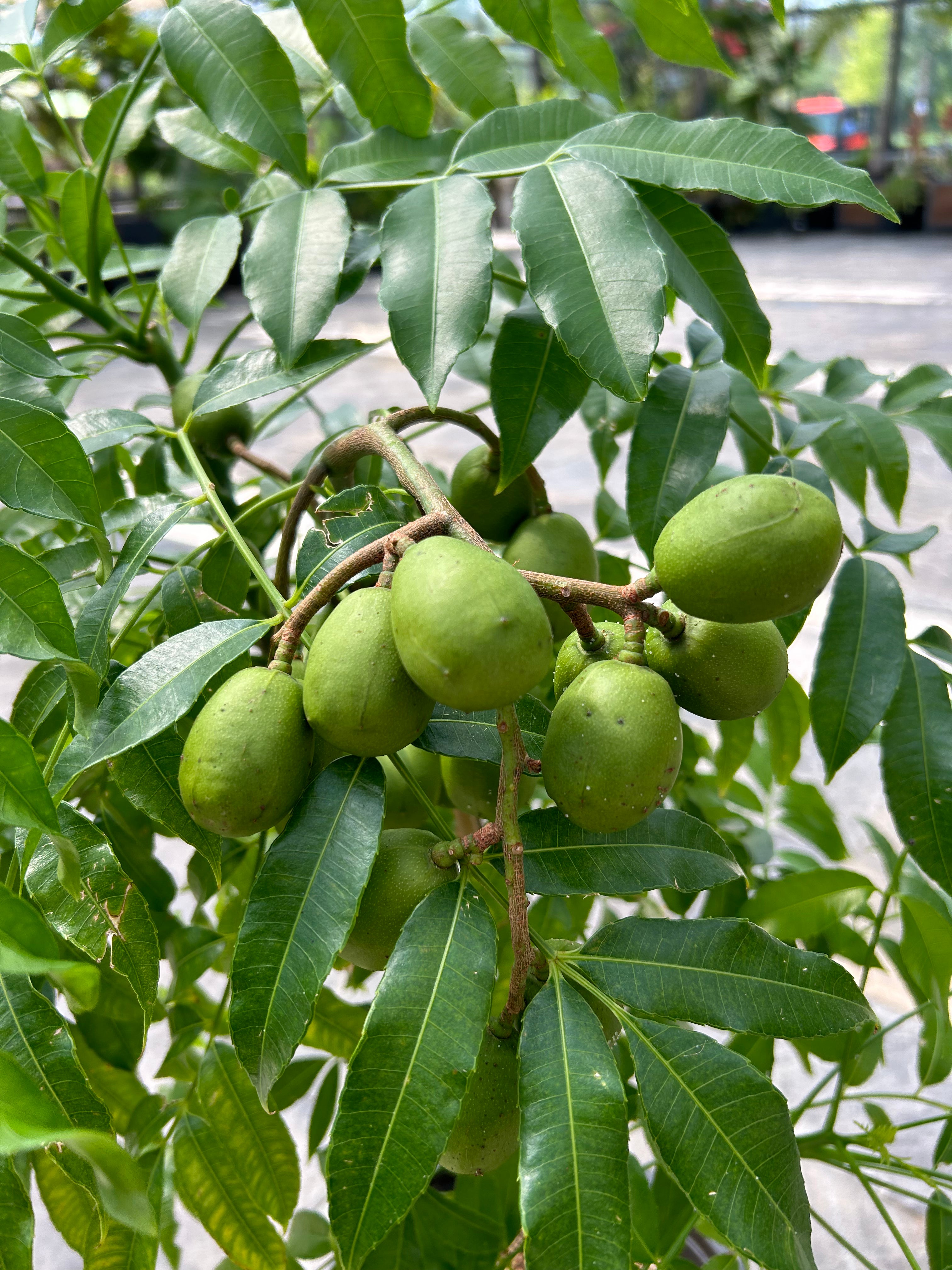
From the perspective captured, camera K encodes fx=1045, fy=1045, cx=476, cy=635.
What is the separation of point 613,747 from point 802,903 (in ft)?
1.08

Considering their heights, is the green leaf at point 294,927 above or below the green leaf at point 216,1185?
above

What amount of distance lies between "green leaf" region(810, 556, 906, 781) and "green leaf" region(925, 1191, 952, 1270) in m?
0.26

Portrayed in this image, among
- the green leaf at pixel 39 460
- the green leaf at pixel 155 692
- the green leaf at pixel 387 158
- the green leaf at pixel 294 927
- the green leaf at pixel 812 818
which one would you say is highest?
the green leaf at pixel 387 158

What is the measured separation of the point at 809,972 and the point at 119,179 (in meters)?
6.84

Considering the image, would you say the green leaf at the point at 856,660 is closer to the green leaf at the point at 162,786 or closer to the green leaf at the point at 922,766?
the green leaf at the point at 922,766

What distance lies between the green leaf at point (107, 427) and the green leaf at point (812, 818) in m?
0.54

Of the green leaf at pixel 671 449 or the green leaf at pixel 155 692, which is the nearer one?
the green leaf at pixel 155 692

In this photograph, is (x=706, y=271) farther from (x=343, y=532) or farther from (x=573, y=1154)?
(x=573, y=1154)

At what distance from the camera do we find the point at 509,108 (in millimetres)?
477

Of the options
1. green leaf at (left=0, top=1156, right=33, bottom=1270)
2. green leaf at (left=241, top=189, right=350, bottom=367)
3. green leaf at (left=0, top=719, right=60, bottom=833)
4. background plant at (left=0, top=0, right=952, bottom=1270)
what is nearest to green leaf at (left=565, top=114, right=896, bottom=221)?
background plant at (left=0, top=0, right=952, bottom=1270)

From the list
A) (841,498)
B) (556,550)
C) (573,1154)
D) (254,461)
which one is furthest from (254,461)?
(841,498)

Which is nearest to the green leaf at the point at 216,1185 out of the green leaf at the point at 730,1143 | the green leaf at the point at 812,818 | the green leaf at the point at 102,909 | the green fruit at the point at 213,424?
the green leaf at the point at 102,909

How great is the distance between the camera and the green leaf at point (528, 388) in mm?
438

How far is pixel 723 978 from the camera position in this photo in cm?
36
